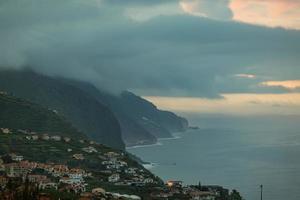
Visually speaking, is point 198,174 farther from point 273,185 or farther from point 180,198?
point 180,198

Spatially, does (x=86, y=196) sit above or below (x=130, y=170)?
below

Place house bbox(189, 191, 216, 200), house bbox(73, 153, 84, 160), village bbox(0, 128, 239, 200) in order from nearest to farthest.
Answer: village bbox(0, 128, 239, 200) < house bbox(189, 191, 216, 200) < house bbox(73, 153, 84, 160)

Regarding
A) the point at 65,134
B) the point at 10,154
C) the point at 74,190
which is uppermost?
the point at 65,134

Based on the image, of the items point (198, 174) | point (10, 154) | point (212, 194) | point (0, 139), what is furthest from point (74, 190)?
point (198, 174)

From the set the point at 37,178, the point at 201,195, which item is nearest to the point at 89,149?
the point at 37,178

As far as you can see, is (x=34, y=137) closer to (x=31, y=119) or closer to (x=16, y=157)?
(x=16, y=157)

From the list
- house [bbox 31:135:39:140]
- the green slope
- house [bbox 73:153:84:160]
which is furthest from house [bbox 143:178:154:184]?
the green slope

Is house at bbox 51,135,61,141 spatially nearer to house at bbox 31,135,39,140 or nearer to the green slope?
house at bbox 31,135,39,140

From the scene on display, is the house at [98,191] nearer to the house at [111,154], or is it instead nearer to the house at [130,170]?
the house at [130,170]
